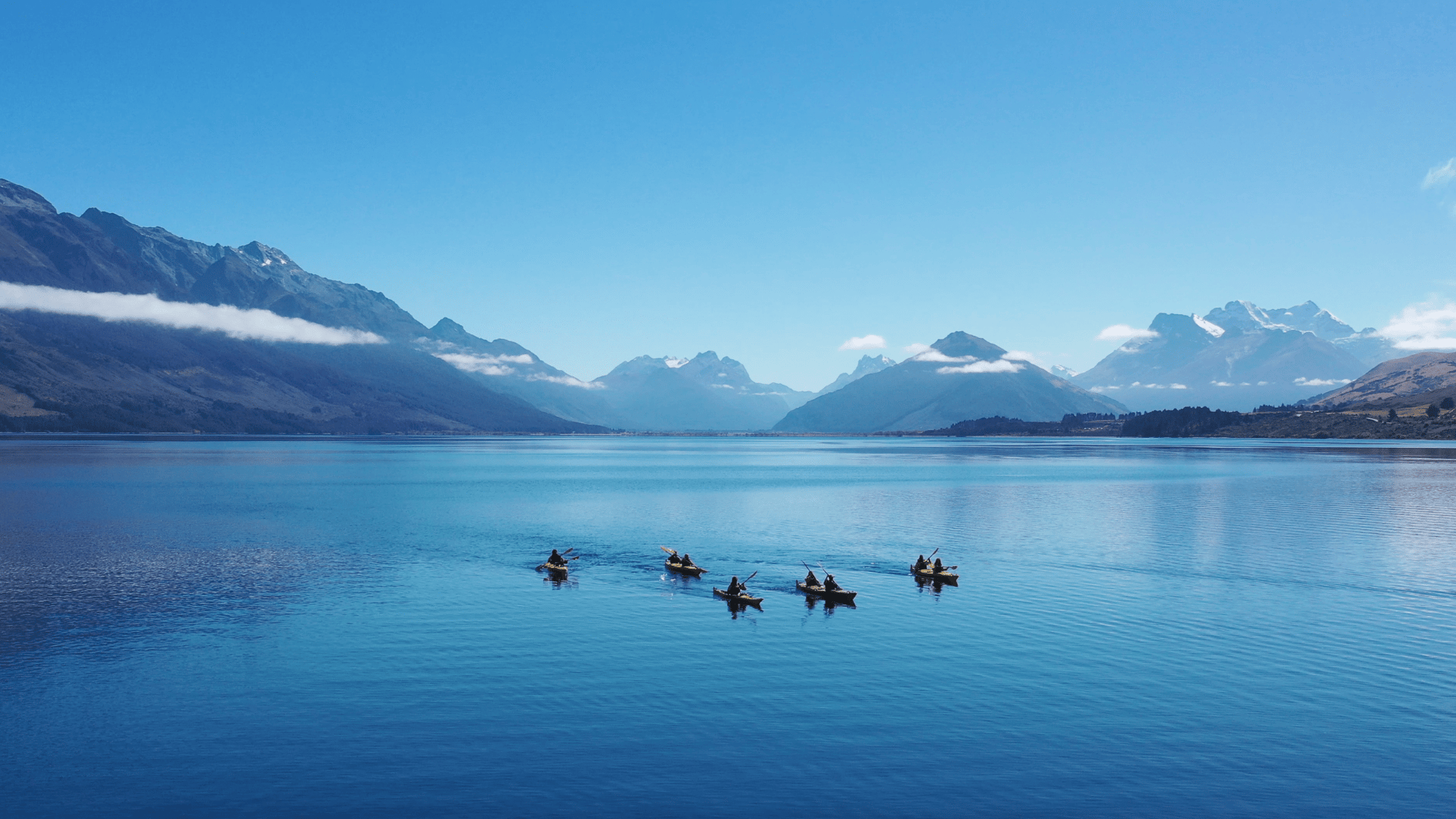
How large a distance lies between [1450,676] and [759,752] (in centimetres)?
3187

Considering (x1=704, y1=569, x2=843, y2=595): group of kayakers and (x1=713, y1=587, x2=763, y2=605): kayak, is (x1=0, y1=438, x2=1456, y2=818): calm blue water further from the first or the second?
(x1=704, y1=569, x2=843, y2=595): group of kayakers

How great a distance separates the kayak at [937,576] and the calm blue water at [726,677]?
151 cm

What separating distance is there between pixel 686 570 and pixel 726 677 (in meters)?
28.4

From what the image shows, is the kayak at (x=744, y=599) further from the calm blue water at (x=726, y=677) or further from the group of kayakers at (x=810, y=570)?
the calm blue water at (x=726, y=677)

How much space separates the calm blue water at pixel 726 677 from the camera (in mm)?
27688

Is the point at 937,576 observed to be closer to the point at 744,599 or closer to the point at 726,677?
the point at 744,599

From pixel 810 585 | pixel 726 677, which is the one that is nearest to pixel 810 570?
pixel 810 585

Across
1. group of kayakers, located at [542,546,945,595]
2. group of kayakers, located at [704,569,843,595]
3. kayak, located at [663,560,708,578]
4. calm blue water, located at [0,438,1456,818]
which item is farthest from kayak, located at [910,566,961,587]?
kayak, located at [663,560,708,578]

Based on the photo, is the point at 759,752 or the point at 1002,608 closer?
the point at 759,752

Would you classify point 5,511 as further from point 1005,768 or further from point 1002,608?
point 1005,768

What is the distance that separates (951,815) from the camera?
2583 cm

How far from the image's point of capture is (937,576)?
64.8m

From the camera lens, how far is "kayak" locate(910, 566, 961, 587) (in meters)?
64.3

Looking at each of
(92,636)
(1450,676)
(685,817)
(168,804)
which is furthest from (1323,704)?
(92,636)
